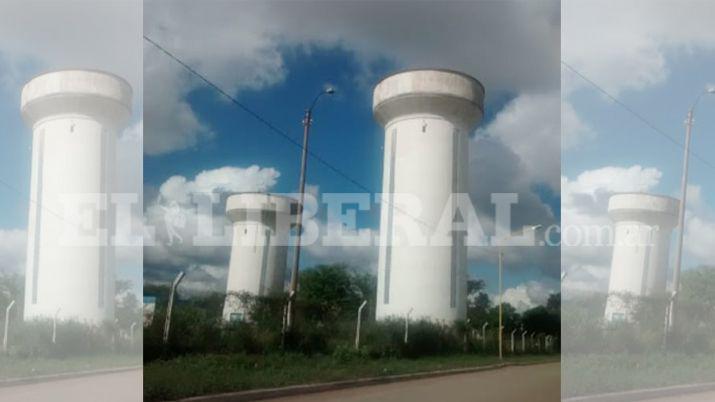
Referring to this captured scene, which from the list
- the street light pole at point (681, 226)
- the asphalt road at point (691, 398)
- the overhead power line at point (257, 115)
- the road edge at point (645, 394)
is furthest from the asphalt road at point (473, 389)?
the overhead power line at point (257, 115)

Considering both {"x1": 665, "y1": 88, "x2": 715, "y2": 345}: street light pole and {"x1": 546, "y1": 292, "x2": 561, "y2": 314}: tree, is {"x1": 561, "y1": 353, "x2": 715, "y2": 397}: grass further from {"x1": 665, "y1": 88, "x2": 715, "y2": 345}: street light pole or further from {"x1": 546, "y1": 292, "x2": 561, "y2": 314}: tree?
{"x1": 546, "y1": 292, "x2": 561, "y2": 314}: tree

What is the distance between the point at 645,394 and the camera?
4.57 meters

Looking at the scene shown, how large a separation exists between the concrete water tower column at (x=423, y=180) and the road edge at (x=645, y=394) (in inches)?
43.7

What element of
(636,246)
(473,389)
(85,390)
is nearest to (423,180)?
(473,389)

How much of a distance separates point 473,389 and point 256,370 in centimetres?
133

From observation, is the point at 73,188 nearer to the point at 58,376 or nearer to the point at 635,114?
the point at 58,376

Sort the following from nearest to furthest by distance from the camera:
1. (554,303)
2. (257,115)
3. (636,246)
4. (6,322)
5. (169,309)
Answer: (6,322), (169,309), (257,115), (554,303), (636,246)

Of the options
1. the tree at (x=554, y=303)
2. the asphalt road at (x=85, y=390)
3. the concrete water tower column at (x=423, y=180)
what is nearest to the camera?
the asphalt road at (x=85, y=390)

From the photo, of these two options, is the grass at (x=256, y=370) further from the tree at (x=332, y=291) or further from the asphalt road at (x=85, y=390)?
the tree at (x=332, y=291)

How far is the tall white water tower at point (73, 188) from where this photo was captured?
3.90m

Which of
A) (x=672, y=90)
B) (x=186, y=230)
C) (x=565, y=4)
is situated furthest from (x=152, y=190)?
(x=672, y=90)

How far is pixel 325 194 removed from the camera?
410cm

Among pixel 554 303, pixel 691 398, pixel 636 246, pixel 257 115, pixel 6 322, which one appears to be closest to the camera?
pixel 6 322

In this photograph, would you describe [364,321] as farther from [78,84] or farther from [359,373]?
[78,84]
